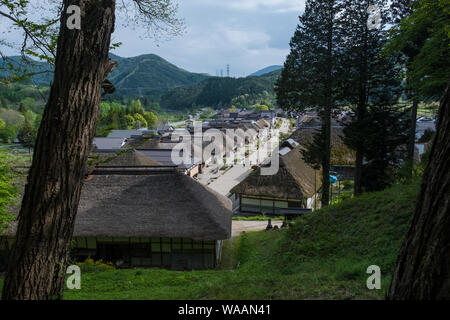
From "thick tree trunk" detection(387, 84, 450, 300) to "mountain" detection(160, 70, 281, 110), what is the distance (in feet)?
474

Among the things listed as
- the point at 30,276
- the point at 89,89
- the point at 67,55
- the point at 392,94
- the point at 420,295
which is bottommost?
the point at 30,276

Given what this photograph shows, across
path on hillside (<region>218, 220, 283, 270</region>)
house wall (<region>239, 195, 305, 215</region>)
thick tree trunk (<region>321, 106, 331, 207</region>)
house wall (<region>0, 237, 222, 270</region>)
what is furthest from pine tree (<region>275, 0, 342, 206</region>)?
house wall (<region>0, 237, 222, 270</region>)

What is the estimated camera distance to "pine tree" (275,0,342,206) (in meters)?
16.9

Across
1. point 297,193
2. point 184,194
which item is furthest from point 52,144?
point 297,193

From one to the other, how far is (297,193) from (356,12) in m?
13.1

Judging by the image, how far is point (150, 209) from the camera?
14.3 metres

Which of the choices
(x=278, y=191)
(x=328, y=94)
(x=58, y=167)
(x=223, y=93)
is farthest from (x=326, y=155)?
(x=223, y=93)

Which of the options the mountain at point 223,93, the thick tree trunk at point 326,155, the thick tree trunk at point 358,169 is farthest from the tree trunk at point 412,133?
the mountain at point 223,93

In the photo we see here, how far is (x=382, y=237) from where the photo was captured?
311 inches

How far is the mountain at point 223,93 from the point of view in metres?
150

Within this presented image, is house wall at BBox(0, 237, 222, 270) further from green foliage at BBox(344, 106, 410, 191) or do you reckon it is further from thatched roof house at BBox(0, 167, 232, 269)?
green foliage at BBox(344, 106, 410, 191)

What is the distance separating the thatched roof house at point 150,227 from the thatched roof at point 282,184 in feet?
31.8

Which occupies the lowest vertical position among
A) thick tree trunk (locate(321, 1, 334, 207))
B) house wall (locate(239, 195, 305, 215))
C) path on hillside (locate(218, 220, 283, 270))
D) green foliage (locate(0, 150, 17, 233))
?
path on hillside (locate(218, 220, 283, 270))

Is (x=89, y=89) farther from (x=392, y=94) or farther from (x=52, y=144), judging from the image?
(x=392, y=94)
